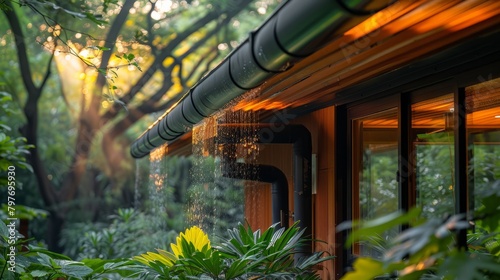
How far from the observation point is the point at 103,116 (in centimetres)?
1508

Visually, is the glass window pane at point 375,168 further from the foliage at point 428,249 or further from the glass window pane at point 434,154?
the foliage at point 428,249

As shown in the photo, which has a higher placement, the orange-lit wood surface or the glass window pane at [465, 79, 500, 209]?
the orange-lit wood surface

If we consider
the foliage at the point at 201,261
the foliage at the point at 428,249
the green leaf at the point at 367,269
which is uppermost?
the foliage at the point at 428,249

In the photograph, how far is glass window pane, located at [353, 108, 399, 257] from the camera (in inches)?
191

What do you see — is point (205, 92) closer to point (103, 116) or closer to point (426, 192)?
point (426, 192)

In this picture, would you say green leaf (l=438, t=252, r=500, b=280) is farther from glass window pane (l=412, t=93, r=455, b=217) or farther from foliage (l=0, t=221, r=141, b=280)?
foliage (l=0, t=221, r=141, b=280)

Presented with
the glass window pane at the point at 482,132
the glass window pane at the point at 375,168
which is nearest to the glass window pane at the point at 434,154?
the glass window pane at the point at 482,132

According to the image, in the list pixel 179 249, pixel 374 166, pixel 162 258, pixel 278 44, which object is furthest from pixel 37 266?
pixel 278 44

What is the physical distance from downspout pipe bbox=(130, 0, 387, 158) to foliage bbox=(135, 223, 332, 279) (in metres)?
0.84

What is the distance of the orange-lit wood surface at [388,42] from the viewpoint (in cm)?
307

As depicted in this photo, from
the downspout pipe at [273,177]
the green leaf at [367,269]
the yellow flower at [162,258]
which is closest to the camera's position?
the green leaf at [367,269]

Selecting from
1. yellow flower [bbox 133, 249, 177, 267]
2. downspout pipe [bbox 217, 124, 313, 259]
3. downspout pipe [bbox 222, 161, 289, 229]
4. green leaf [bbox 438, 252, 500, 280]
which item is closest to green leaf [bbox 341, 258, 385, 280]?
green leaf [bbox 438, 252, 500, 280]

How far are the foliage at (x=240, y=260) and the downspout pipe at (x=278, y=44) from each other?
837 mm

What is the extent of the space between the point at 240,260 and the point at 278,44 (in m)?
1.93
